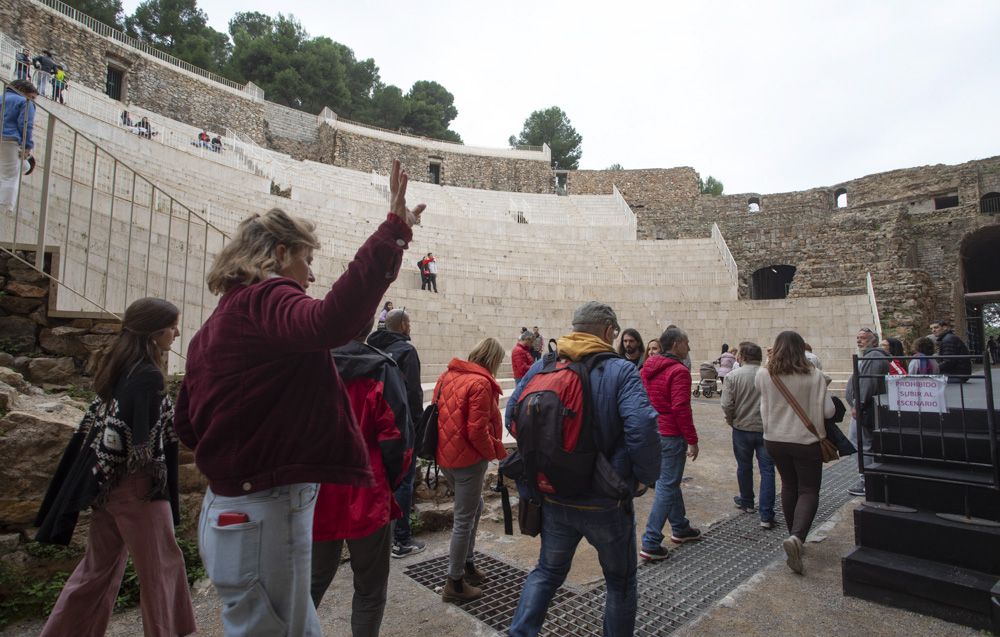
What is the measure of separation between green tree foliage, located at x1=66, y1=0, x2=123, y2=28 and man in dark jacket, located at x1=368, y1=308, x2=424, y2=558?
45.1 metres

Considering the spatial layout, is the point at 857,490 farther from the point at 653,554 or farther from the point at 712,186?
the point at 712,186

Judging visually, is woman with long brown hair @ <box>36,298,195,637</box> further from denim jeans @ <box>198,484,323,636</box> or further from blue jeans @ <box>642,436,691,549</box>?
blue jeans @ <box>642,436,691,549</box>

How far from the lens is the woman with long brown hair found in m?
2.18

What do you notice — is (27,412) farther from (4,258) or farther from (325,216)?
(325,216)

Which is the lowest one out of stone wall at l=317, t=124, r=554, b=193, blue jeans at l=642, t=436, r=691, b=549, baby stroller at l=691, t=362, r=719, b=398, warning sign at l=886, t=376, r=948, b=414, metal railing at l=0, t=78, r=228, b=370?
blue jeans at l=642, t=436, r=691, b=549

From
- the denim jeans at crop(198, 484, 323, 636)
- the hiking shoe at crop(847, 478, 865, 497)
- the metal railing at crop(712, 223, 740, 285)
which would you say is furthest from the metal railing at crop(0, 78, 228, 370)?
the metal railing at crop(712, 223, 740, 285)

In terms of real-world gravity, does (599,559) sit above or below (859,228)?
below

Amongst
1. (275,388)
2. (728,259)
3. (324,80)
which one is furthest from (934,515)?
(324,80)

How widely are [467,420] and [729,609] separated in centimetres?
192

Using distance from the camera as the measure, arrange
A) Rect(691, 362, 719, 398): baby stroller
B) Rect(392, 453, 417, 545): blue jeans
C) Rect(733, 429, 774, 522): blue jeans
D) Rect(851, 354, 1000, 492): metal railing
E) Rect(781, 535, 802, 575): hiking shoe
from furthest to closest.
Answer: Rect(691, 362, 719, 398): baby stroller
Rect(733, 429, 774, 522): blue jeans
Rect(392, 453, 417, 545): blue jeans
Rect(781, 535, 802, 575): hiking shoe
Rect(851, 354, 1000, 492): metal railing

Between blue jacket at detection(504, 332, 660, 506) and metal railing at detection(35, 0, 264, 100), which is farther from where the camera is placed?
metal railing at detection(35, 0, 264, 100)

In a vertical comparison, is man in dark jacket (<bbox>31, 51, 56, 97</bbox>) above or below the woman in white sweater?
above

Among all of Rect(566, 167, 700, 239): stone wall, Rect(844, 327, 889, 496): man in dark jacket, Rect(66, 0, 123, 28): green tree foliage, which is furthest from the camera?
Rect(66, 0, 123, 28): green tree foliage

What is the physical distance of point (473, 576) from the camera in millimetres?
3359
